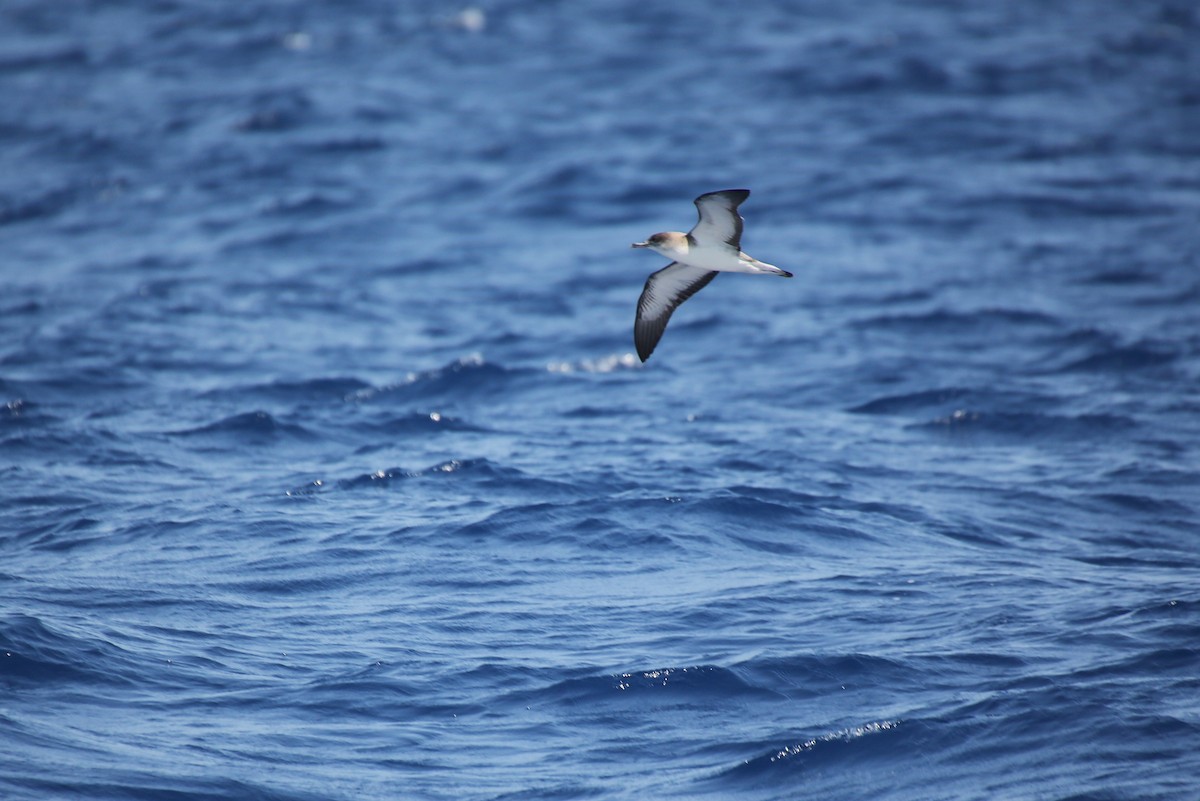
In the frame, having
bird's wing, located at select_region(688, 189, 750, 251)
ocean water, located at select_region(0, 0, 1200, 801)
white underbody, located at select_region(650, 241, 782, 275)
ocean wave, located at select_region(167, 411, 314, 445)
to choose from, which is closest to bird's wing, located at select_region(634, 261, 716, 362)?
white underbody, located at select_region(650, 241, 782, 275)

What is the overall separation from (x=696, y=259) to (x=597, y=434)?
4.27 m

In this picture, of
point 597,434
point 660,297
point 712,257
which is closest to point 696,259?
point 712,257

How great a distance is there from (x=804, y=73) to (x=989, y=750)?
83.5 feet

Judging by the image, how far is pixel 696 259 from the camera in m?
11.5

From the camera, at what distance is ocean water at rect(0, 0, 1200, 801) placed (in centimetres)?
945

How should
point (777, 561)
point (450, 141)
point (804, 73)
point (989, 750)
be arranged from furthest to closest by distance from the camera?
1. point (804, 73)
2. point (450, 141)
3. point (777, 561)
4. point (989, 750)

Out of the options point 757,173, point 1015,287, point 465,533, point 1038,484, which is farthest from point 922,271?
point 465,533

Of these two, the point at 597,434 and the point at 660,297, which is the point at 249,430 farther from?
the point at 660,297

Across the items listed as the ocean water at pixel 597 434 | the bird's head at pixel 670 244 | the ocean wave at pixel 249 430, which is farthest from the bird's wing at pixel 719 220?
the ocean wave at pixel 249 430

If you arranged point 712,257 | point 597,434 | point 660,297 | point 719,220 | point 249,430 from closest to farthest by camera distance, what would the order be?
1. point 719,220
2. point 712,257
3. point 660,297
4. point 249,430
5. point 597,434

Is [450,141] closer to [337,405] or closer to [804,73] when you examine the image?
[804,73]

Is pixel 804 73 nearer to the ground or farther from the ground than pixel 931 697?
farther from the ground

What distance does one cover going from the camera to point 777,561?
12.3 meters

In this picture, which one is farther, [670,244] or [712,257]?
[712,257]
